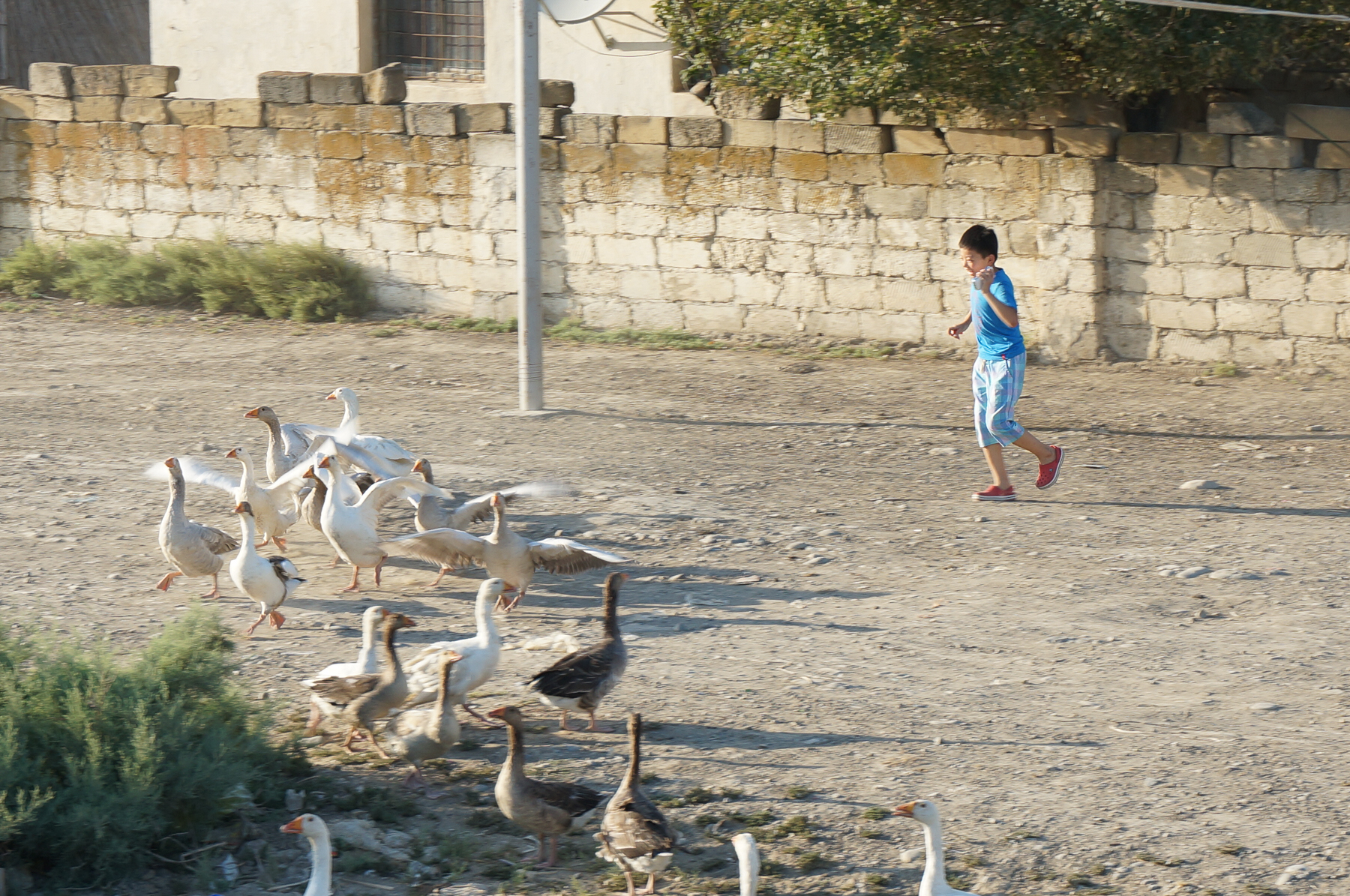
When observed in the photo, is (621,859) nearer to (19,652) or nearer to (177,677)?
(177,677)

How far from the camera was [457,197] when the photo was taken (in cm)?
1413

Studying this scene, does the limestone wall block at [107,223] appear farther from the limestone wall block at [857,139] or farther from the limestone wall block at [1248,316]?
the limestone wall block at [1248,316]

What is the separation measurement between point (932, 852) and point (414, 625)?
A: 2.42 meters

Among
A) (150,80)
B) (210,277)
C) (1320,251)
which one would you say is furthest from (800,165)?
(150,80)

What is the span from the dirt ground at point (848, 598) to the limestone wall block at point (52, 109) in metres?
4.79

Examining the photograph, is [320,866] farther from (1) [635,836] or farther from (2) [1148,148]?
(2) [1148,148]

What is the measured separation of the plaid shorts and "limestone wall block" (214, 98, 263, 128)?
9319 mm

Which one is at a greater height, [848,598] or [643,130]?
[643,130]

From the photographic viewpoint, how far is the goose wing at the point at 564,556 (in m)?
6.57

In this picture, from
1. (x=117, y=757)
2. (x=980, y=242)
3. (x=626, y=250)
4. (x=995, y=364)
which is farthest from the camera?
(x=626, y=250)

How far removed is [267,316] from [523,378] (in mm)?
4931

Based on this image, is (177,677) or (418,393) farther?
(418,393)

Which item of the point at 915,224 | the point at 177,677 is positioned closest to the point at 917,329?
the point at 915,224

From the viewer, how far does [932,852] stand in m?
4.14
